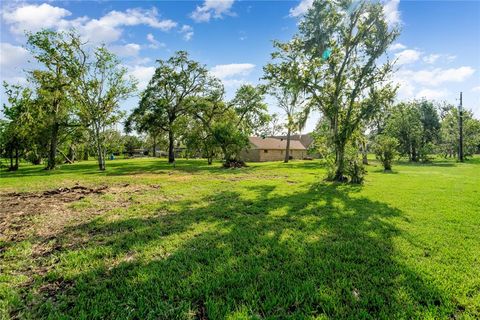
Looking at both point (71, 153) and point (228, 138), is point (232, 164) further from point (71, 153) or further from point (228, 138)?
point (71, 153)

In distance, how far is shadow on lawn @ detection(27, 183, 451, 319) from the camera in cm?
286

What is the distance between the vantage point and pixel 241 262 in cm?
393

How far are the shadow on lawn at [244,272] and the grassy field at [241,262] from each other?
0.02 metres

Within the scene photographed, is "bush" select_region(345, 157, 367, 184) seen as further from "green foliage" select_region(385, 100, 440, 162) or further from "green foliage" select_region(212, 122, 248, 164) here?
"green foliage" select_region(385, 100, 440, 162)

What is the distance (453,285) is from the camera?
3.29m

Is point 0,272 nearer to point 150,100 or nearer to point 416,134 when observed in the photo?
point 150,100

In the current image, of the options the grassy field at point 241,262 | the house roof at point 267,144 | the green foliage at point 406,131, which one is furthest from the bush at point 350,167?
the house roof at point 267,144

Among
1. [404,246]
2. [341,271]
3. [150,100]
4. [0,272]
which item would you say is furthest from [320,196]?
[150,100]

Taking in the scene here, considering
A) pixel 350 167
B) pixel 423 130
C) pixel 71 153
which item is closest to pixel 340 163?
pixel 350 167

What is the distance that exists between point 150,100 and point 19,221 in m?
29.0

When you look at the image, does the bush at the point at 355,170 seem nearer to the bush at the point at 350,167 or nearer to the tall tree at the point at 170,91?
the bush at the point at 350,167

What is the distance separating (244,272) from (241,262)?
33 centimetres

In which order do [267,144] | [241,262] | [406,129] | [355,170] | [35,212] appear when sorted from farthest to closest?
[267,144]
[406,129]
[355,170]
[35,212]
[241,262]

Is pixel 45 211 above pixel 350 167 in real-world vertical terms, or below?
below
